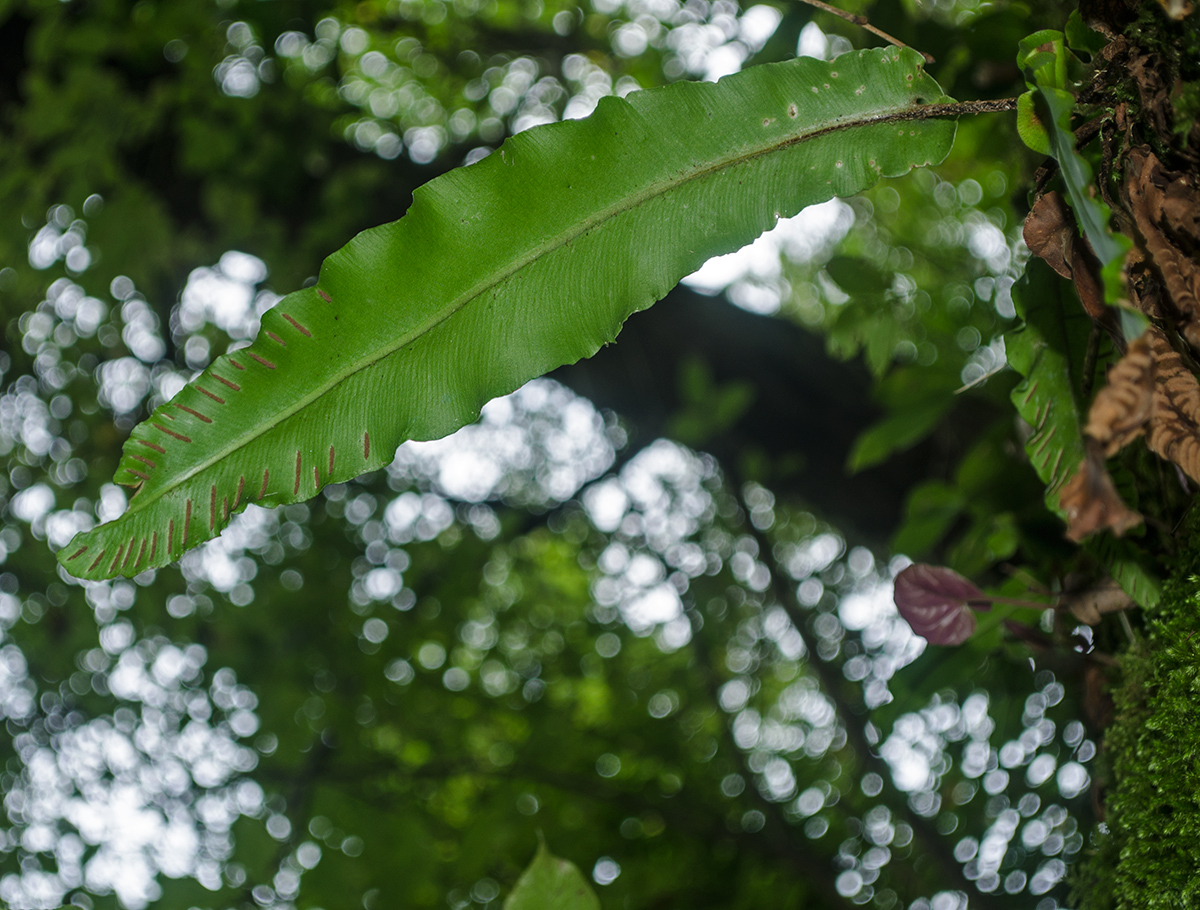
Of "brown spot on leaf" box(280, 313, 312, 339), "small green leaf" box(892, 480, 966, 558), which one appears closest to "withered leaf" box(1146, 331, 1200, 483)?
"brown spot on leaf" box(280, 313, 312, 339)

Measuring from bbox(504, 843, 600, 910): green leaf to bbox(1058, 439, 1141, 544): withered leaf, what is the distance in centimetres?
46

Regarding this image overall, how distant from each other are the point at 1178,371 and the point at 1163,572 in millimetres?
214

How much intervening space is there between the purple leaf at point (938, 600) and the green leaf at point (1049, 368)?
0.35 feet

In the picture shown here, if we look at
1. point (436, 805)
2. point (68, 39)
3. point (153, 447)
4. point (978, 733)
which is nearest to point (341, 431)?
point (153, 447)

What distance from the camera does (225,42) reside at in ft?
6.22

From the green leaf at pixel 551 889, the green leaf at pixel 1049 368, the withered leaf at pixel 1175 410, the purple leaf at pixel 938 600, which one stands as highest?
the withered leaf at pixel 1175 410

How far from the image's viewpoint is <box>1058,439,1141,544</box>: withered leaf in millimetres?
338

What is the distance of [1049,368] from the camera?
1.75ft

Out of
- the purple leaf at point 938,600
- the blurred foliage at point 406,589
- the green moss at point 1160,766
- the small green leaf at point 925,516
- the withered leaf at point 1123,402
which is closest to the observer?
the withered leaf at point 1123,402

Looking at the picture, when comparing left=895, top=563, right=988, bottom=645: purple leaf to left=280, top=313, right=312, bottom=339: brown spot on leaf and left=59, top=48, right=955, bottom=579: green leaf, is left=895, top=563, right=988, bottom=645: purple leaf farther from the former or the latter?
left=280, top=313, right=312, bottom=339: brown spot on leaf

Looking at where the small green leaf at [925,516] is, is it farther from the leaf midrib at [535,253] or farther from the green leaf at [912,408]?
the leaf midrib at [535,253]

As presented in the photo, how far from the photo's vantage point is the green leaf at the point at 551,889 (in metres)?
0.62

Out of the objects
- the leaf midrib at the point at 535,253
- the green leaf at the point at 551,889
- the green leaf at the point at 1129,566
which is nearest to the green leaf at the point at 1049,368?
the green leaf at the point at 1129,566

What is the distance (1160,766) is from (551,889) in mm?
431
